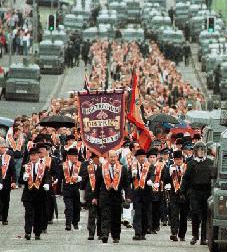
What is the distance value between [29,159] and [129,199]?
2260 millimetres

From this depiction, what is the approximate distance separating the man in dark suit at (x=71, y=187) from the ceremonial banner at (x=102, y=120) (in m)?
0.47

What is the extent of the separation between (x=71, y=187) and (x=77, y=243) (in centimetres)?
304

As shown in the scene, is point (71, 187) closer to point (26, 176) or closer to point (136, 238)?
point (26, 176)

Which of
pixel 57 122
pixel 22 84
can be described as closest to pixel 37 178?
pixel 57 122

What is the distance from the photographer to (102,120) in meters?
32.7

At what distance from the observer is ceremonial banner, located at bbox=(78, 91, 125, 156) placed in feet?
107

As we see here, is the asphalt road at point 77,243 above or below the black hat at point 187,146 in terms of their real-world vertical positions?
below

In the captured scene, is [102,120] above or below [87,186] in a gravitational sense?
above

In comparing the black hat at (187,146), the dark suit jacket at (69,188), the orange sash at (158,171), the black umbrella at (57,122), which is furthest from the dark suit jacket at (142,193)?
the black umbrella at (57,122)

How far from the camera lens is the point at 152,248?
28734 millimetres

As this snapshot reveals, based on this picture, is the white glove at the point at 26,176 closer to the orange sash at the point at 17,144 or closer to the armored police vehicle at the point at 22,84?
the orange sash at the point at 17,144

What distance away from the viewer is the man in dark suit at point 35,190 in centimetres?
3052

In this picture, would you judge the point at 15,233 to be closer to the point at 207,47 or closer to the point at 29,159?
the point at 29,159

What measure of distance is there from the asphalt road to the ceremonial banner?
1.54 metres
